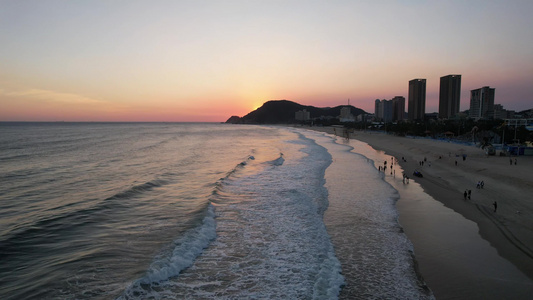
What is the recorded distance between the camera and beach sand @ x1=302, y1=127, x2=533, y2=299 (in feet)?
27.6

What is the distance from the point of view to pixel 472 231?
12.5 m

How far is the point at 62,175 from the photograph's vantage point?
22.5 metres

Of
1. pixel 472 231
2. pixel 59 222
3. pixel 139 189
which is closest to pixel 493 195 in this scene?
pixel 472 231

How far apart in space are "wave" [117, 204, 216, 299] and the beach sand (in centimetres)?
727

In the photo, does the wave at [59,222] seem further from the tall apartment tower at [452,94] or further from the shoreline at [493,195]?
the tall apartment tower at [452,94]

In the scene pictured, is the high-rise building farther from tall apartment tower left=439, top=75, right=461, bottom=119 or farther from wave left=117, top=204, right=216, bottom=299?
wave left=117, top=204, right=216, bottom=299

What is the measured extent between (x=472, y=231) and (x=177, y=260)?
11.8 meters

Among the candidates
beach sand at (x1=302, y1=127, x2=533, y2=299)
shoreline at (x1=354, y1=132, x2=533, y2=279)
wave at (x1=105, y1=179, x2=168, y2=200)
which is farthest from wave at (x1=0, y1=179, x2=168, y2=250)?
shoreline at (x1=354, y1=132, x2=533, y2=279)

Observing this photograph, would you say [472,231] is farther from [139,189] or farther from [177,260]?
[139,189]

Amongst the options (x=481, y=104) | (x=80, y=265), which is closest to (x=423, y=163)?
(x=80, y=265)

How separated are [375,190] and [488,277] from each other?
36.6 feet

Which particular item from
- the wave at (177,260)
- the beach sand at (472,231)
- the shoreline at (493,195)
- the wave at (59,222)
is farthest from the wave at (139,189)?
the shoreline at (493,195)

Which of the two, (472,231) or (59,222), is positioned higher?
(59,222)

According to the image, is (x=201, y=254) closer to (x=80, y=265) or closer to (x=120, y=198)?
(x=80, y=265)
